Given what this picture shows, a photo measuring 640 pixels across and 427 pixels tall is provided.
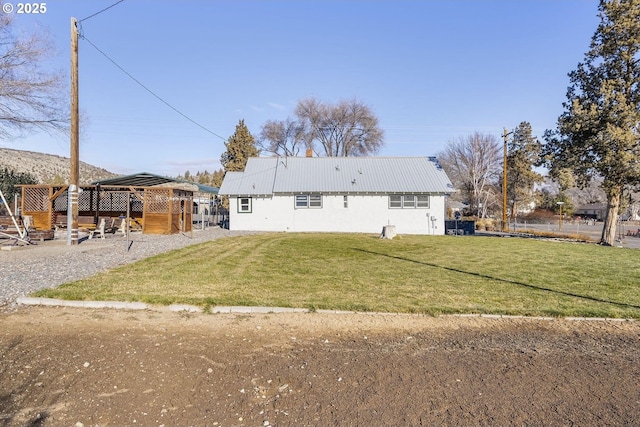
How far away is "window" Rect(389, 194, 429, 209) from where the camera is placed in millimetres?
25562

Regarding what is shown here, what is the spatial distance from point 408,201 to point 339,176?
5294 millimetres

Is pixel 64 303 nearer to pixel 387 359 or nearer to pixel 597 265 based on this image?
pixel 387 359

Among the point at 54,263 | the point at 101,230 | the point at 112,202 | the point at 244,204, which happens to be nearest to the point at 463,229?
the point at 244,204

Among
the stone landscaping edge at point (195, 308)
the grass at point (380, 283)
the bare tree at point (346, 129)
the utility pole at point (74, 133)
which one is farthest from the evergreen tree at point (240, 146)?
the stone landscaping edge at point (195, 308)

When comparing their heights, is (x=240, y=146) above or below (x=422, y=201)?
above

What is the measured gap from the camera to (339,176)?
27.5 m

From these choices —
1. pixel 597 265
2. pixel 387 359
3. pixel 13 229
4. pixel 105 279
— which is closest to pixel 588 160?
pixel 597 265

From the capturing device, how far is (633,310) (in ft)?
20.2

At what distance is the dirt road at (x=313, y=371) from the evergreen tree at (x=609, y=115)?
18.5m

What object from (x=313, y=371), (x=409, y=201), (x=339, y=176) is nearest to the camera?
(x=313, y=371)

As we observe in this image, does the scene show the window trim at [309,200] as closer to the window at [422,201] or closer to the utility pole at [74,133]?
the window at [422,201]

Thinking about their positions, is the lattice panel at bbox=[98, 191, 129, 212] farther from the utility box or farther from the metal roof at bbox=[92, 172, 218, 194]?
the utility box

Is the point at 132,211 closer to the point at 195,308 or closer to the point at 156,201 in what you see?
the point at 156,201

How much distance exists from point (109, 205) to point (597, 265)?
25572 mm
